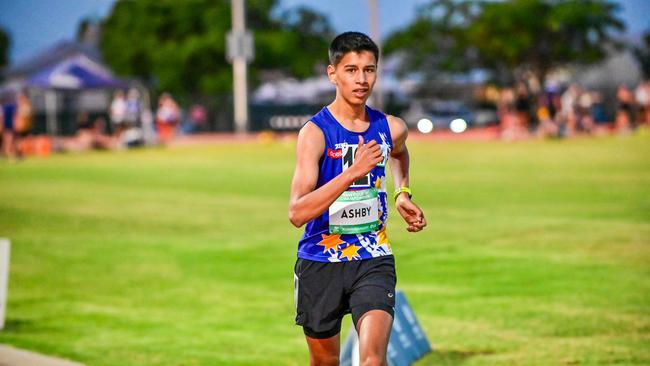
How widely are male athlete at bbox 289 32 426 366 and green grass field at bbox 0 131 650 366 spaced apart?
2.83m

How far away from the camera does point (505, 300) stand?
439 inches

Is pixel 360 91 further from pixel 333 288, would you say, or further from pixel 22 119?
pixel 22 119

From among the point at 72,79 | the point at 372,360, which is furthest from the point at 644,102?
the point at 372,360

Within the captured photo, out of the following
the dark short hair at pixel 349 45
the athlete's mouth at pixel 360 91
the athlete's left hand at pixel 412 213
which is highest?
the dark short hair at pixel 349 45

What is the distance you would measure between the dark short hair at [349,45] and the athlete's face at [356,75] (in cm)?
2

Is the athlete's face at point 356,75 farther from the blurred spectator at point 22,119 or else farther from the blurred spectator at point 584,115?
the blurred spectator at point 584,115

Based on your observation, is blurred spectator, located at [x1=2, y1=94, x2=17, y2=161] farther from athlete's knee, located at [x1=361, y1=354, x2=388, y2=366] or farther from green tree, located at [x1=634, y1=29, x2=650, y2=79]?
green tree, located at [x1=634, y1=29, x2=650, y2=79]

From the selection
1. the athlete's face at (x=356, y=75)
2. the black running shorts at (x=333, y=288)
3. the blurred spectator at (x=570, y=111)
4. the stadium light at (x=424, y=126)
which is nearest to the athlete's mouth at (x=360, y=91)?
the athlete's face at (x=356, y=75)

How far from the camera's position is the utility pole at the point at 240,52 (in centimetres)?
4612

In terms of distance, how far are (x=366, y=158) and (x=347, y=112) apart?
456mm

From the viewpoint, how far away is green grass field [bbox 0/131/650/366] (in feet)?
31.0

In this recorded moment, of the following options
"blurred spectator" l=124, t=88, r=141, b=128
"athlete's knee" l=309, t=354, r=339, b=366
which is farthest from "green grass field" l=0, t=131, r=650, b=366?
"blurred spectator" l=124, t=88, r=141, b=128

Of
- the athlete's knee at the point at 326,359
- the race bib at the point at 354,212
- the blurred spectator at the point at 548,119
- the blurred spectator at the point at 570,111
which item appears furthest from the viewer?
the blurred spectator at the point at 570,111

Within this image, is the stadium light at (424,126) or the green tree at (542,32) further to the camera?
the green tree at (542,32)
